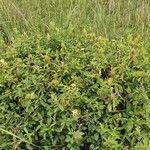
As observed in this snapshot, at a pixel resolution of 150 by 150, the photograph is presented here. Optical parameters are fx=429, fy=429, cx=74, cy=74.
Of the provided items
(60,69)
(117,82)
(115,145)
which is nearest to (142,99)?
(117,82)

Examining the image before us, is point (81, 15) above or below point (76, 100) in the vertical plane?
below

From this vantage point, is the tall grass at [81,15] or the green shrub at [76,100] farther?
the tall grass at [81,15]

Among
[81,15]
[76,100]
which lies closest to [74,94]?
[76,100]

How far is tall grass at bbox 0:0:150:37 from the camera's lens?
4.09 m

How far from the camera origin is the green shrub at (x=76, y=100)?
2.67 m

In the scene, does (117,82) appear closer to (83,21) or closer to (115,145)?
(115,145)

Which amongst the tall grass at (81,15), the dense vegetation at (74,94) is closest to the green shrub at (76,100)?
the dense vegetation at (74,94)

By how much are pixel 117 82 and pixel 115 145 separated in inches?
17.3

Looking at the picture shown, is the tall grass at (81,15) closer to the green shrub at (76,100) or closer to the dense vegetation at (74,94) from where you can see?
the dense vegetation at (74,94)

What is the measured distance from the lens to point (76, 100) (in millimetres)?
2707

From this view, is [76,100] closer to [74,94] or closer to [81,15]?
[74,94]

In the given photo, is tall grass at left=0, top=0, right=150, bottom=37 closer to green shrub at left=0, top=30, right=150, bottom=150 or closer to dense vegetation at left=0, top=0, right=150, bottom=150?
dense vegetation at left=0, top=0, right=150, bottom=150

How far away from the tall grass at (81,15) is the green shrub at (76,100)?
1050 millimetres

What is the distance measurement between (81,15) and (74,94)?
5.61 ft
